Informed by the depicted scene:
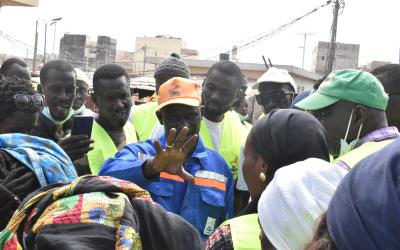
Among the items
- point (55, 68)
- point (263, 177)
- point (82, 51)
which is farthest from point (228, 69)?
point (82, 51)

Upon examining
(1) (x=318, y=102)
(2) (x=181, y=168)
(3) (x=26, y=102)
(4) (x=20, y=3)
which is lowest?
(2) (x=181, y=168)

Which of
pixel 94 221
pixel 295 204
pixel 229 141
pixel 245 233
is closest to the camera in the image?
pixel 94 221

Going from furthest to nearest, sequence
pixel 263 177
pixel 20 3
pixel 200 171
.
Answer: pixel 20 3 → pixel 200 171 → pixel 263 177

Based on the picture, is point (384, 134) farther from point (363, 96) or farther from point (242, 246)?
point (242, 246)

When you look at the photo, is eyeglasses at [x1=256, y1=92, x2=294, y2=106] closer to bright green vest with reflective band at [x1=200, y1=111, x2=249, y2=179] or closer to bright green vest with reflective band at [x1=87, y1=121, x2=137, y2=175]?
bright green vest with reflective band at [x1=200, y1=111, x2=249, y2=179]

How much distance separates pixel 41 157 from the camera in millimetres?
1891

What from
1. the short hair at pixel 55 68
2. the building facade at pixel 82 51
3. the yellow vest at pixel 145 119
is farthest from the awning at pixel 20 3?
the building facade at pixel 82 51

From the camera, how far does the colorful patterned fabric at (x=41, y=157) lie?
184 centimetres

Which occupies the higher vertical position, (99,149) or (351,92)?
(351,92)

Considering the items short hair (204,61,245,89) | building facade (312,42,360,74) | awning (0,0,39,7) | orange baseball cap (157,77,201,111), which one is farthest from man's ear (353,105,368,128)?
building facade (312,42,360,74)

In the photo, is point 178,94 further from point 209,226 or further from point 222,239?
point 222,239

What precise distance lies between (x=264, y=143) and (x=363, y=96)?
916mm

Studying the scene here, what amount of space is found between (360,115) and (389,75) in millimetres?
854

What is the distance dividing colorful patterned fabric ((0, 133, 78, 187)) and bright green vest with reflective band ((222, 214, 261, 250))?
2.06 ft
